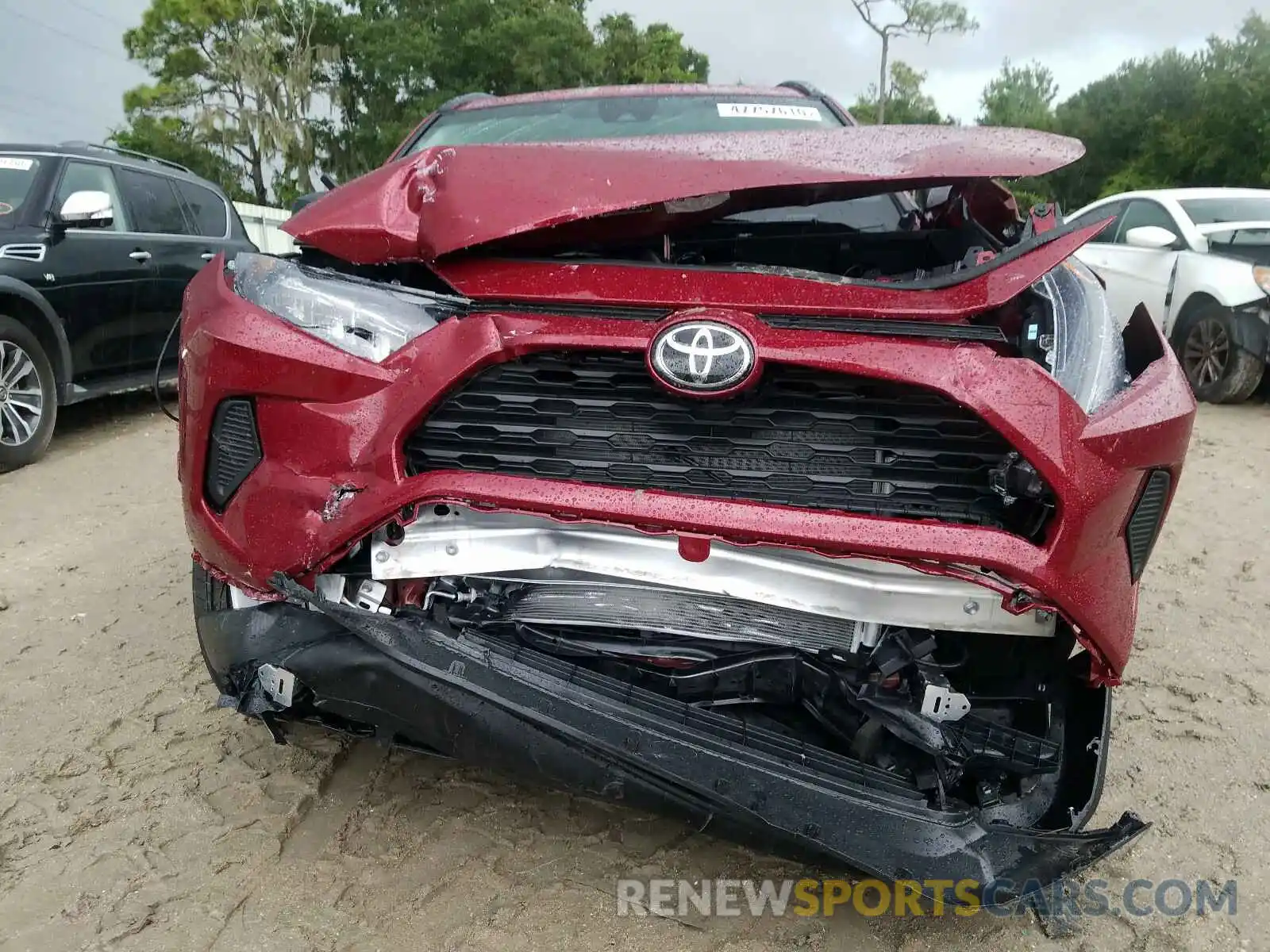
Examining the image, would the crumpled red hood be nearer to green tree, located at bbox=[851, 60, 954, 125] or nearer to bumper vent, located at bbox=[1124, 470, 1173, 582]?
bumper vent, located at bbox=[1124, 470, 1173, 582]

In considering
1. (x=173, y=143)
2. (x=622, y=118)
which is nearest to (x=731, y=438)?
(x=622, y=118)

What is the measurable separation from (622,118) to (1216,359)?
5.33 meters

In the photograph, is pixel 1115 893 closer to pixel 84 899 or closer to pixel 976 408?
pixel 976 408

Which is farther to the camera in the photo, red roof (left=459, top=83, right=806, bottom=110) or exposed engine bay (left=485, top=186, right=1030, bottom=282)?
red roof (left=459, top=83, right=806, bottom=110)

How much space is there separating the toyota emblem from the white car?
5.15 meters

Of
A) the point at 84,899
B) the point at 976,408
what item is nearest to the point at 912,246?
the point at 976,408

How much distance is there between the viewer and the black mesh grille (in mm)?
1659

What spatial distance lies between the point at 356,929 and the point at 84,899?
1.92ft

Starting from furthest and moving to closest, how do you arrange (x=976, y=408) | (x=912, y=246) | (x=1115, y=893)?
1. (x=912, y=246)
2. (x=1115, y=893)
3. (x=976, y=408)

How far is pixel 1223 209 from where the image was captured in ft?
22.8

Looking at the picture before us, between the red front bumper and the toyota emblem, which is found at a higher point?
the toyota emblem

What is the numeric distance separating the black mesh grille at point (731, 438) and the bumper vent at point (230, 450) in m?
0.34

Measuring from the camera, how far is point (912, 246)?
8.08ft

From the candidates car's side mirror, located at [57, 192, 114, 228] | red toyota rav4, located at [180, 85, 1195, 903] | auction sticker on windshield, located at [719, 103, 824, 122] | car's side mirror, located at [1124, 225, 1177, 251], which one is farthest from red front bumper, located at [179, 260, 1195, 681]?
car's side mirror, located at [1124, 225, 1177, 251]
